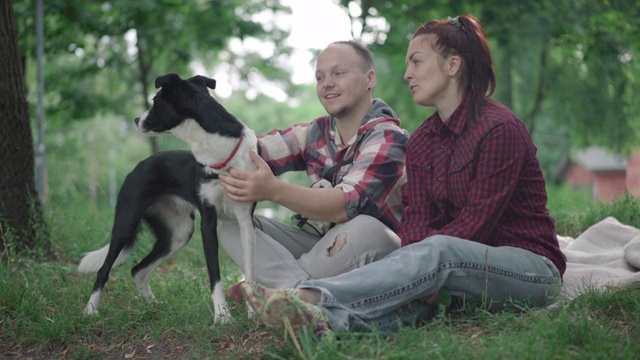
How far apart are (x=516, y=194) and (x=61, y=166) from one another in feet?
21.6

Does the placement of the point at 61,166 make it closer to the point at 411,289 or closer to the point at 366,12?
the point at 366,12

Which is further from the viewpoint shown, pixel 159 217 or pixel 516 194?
pixel 159 217

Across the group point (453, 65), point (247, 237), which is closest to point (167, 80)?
point (247, 237)

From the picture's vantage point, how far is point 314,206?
3359 mm

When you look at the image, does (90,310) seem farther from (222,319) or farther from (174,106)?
(174,106)

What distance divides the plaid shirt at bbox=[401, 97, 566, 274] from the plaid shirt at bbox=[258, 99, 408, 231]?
185 mm

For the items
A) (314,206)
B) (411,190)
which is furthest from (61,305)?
(411,190)

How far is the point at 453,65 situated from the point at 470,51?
108mm

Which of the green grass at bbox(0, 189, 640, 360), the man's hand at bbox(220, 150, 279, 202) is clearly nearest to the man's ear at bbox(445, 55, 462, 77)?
the man's hand at bbox(220, 150, 279, 202)

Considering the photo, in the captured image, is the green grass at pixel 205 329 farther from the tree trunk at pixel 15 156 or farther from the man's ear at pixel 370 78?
the man's ear at pixel 370 78

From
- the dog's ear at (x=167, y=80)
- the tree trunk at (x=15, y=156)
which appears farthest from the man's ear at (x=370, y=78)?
the tree trunk at (x=15, y=156)

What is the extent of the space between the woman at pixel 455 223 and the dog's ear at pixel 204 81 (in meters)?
1.09

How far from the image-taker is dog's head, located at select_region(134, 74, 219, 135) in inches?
134

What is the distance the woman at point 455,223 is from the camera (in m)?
2.71
